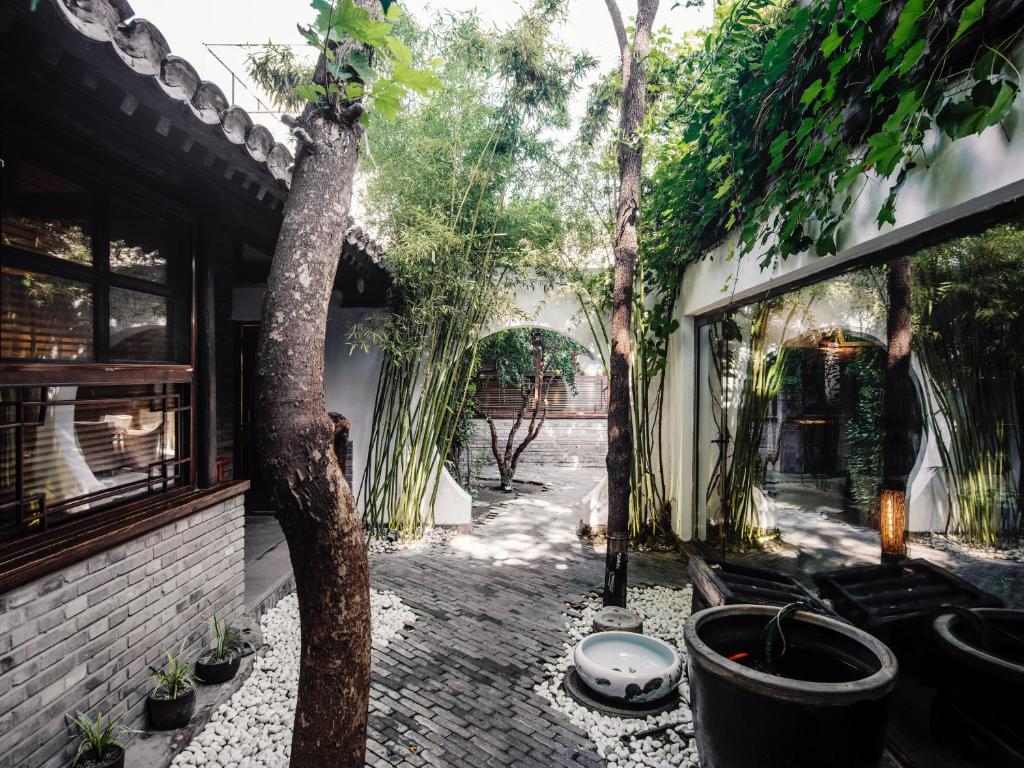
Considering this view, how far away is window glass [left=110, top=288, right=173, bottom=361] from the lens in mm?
2416

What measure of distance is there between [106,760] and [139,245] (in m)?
2.03

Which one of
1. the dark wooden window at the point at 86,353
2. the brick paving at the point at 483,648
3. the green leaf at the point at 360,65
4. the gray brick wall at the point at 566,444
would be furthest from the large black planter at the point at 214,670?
the gray brick wall at the point at 566,444

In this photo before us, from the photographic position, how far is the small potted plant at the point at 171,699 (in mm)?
2254

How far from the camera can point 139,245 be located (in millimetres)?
2539

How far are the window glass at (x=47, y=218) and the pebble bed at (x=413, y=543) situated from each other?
316 cm

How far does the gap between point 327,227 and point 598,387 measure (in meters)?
10.6

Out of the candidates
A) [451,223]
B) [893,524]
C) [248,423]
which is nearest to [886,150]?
[893,524]

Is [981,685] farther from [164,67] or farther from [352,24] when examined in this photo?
[164,67]

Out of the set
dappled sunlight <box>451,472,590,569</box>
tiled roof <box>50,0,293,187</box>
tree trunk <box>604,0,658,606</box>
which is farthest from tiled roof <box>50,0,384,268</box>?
dappled sunlight <box>451,472,590,569</box>

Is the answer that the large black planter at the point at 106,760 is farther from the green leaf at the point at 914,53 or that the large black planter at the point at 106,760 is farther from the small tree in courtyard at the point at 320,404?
the green leaf at the point at 914,53

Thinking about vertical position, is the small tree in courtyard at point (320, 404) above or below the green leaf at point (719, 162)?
below

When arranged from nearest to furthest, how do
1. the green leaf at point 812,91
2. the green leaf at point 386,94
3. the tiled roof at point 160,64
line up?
the green leaf at point 386,94
the tiled roof at point 160,64
the green leaf at point 812,91

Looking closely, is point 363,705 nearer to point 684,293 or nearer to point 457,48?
point 684,293

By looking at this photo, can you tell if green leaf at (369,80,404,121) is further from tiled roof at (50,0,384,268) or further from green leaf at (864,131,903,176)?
green leaf at (864,131,903,176)
